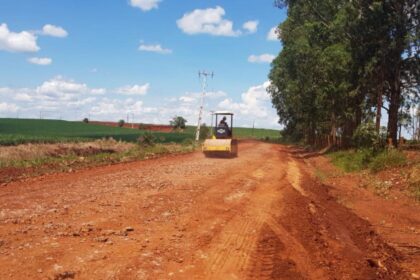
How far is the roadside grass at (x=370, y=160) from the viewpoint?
20375mm

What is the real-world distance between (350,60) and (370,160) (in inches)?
376

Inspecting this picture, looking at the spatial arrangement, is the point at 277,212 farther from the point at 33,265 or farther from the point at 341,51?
the point at 341,51

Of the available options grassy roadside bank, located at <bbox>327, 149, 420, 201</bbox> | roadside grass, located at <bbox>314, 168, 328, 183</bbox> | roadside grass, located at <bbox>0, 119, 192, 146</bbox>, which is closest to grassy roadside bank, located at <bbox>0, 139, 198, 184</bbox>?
roadside grass, located at <bbox>0, 119, 192, 146</bbox>

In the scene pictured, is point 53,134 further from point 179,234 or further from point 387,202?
point 179,234

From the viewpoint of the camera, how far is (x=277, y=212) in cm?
1183

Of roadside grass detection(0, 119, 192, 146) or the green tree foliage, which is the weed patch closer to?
roadside grass detection(0, 119, 192, 146)

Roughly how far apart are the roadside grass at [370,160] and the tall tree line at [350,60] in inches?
103

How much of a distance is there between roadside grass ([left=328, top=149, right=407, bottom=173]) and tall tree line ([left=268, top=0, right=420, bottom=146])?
8.62 feet

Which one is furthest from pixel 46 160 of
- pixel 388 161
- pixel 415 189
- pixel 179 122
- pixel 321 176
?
pixel 179 122

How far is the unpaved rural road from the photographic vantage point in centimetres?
704

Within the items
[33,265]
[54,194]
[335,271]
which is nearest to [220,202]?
[54,194]

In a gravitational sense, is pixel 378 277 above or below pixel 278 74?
below

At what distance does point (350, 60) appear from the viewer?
30.3m

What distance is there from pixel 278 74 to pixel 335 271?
1793 inches
